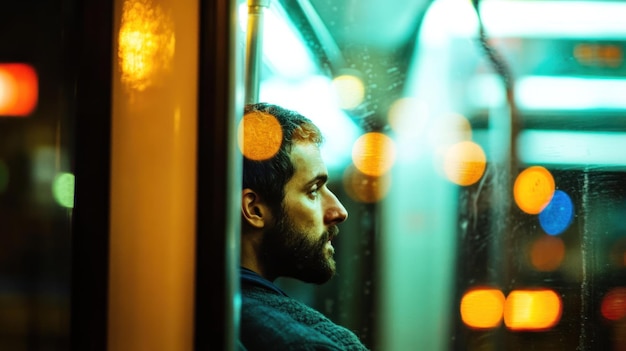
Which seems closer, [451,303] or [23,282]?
[23,282]

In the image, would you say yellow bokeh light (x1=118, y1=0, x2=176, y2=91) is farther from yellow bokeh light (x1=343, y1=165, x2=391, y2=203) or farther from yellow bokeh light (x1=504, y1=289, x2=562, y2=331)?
yellow bokeh light (x1=504, y1=289, x2=562, y2=331)

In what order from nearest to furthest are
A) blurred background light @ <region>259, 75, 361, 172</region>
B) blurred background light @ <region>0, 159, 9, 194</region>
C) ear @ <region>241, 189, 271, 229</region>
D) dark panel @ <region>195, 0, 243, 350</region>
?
dark panel @ <region>195, 0, 243, 350</region> < blurred background light @ <region>0, 159, 9, 194</region> < ear @ <region>241, 189, 271, 229</region> < blurred background light @ <region>259, 75, 361, 172</region>

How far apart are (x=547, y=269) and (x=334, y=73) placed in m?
1.02

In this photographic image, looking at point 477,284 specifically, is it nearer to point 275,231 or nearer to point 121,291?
point 275,231

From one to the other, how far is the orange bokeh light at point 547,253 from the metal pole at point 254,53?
3.73 ft

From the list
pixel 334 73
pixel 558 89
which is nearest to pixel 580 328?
pixel 558 89

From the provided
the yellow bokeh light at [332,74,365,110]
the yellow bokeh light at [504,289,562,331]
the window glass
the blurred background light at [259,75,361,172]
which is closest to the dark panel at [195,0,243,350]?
the window glass

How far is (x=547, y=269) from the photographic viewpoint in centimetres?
249

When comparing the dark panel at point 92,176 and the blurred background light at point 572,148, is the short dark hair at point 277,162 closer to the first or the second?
the dark panel at point 92,176

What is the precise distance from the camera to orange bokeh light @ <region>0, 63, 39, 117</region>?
154 cm

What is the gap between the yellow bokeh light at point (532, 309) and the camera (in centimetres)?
239

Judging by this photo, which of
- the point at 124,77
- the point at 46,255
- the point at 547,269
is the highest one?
the point at 124,77

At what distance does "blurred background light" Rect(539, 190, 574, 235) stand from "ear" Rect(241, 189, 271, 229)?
3.34 ft

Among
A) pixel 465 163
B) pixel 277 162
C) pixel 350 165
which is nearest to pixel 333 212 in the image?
pixel 277 162
